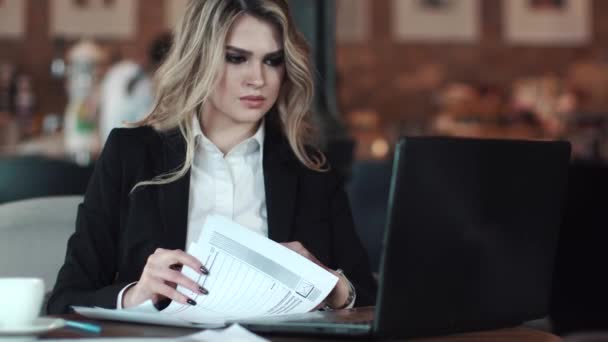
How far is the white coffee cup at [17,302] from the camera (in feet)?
2.96

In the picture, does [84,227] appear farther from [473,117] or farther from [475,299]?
[473,117]

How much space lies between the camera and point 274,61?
58.4 inches

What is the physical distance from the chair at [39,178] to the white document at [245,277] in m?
0.96

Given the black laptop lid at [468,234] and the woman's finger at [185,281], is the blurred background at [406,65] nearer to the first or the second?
the woman's finger at [185,281]

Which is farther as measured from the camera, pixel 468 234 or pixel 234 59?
pixel 234 59

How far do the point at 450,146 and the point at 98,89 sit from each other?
187 inches

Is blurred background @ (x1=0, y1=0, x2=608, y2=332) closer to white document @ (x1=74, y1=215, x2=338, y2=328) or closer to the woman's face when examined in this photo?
the woman's face

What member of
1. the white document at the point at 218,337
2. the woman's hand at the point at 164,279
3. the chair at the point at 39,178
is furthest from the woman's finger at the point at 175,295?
the chair at the point at 39,178

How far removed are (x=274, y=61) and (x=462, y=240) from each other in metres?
0.64

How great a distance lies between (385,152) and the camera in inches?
244

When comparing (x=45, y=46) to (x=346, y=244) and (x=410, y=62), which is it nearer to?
(x=410, y=62)

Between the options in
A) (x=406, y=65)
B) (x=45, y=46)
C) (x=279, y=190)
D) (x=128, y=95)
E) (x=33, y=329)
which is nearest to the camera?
(x=33, y=329)

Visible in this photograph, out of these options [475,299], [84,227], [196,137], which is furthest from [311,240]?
[475,299]

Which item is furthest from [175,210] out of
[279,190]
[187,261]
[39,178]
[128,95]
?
[128,95]
